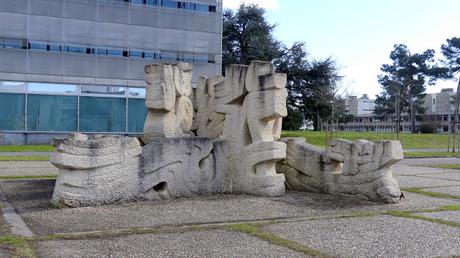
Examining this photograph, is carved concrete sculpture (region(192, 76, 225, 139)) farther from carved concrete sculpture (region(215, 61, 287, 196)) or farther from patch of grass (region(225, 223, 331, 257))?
patch of grass (region(225, 223, 331, 257))

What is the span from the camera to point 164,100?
11.6 meters

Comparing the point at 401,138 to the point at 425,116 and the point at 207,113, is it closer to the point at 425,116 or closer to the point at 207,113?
the point at 207,113

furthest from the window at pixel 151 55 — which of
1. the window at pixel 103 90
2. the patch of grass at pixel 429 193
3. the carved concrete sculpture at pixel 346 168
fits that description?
the patch of grass at pixel 429 193

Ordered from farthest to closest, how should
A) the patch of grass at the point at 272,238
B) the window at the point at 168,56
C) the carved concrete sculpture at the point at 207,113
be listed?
the window at the point at 168,56 → the carved concrete sculpture at the point at 207,113 → the patch of grass at the point at 272,238

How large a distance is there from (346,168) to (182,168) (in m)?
3.19

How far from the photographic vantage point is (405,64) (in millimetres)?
61031

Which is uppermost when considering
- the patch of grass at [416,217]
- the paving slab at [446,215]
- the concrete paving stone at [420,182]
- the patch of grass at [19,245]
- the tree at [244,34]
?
the tree at [244,34]

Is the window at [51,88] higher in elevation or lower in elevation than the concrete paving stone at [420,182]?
higher

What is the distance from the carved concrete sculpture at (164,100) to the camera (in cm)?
1162

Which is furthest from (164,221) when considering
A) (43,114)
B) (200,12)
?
(200,12)

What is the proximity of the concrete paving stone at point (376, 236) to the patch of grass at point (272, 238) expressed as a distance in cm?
16

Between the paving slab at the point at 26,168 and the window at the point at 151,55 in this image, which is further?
the window at the point at 151,55

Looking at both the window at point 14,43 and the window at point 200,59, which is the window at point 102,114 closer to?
the window at point 14,43

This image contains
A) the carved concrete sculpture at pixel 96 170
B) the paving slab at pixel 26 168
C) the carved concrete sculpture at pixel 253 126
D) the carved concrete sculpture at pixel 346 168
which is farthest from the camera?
the paving slab at pixel 26 168
